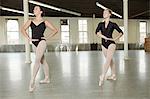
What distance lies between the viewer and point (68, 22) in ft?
102

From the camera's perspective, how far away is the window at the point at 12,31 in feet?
97.3

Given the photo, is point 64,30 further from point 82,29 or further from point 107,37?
point 107,37

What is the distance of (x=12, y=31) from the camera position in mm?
29641

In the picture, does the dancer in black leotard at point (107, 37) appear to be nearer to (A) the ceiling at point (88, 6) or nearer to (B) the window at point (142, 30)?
(A) the ceiling at point (88, 6)

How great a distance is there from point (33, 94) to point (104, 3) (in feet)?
63.3

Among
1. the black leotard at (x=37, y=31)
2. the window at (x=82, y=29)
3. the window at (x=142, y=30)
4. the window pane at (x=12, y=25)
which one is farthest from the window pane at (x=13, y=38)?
the black leotard at (x=37, y=31)

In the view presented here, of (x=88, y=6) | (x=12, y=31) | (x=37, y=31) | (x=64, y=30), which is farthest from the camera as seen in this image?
(x=64, y=30)

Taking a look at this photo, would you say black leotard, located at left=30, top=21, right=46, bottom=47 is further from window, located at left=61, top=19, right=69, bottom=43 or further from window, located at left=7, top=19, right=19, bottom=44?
window, located at left=61, top=19, right=69, bottom=43

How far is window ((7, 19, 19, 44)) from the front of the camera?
2965 cm

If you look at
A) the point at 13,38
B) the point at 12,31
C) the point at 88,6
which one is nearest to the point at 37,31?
the point at 88,6

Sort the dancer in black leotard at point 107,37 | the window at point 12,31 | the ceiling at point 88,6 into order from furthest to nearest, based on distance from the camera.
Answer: the window at point 12,31
the ceiling at point 88,6
the dancer in black leotard at point 107,37

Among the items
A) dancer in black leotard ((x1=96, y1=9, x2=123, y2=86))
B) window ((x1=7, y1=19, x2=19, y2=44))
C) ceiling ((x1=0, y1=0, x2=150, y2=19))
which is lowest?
dancer in black leotard ((x1=96, y1=9, x2=123, y2=86))

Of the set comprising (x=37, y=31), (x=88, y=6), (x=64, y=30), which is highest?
(x=88, y=6)

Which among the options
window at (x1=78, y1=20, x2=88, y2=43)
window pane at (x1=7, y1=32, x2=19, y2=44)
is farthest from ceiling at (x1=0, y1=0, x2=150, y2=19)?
window pane at (x1=7, y1=32, x2=19, y2=44)
